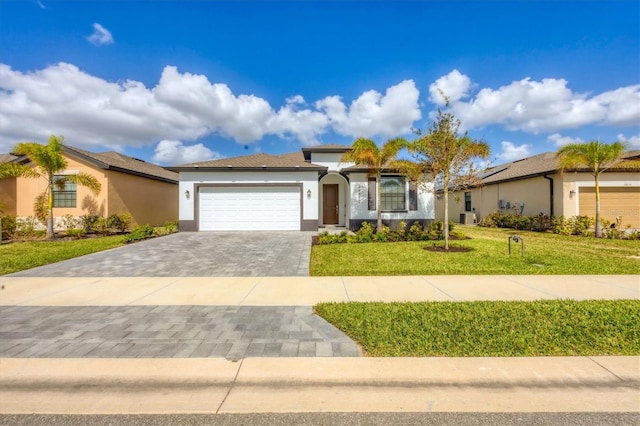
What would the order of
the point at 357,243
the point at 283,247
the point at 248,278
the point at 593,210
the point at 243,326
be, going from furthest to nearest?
the point at 593,210
the point at 357,243
the point at 283,247
the point at 248,278
the point at 243,326

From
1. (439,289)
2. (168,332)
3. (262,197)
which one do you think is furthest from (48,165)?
(439,289)

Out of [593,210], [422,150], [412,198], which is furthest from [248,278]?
[593,210]

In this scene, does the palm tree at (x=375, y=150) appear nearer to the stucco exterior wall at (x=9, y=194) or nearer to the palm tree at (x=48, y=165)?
the palm tree at (x=48, y=165)

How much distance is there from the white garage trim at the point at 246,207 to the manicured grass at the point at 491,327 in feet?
36.2

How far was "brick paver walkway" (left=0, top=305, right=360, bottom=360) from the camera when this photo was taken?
3.60 m

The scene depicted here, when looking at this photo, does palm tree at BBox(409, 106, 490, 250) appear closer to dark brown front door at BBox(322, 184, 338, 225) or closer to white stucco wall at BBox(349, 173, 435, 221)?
white stucco wall at BBox(349, 173, 435, 221)

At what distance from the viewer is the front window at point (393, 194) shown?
16.4 meters

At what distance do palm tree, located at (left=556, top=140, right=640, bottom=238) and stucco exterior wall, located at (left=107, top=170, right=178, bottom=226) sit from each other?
2358 centimetres

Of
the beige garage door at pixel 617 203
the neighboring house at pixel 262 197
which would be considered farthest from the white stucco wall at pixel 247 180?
the beige garage door at pixel 617 203

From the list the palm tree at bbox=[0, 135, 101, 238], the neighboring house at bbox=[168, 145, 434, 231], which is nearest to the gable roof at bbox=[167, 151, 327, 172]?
the neighboring house at bbox=[168, 145, 434, 231]

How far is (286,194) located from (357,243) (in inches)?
227

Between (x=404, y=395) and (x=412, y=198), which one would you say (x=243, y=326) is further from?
(x=412, y=198)

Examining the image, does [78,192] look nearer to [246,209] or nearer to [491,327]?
[246,209]

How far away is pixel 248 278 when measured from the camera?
7.03 meters
